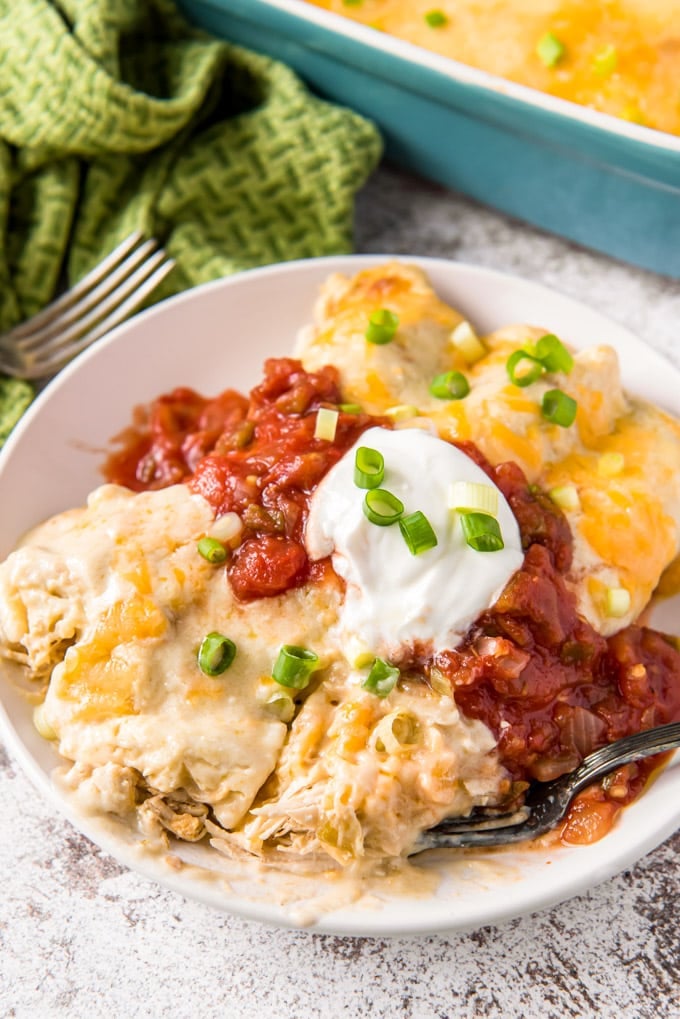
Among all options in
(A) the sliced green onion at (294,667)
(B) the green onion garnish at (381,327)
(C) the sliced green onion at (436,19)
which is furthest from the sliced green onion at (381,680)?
(C) the sliced green onion at (436,19)

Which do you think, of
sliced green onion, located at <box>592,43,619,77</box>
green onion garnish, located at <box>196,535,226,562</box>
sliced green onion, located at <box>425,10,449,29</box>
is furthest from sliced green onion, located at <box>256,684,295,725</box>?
sliced green onion, located at <box>425,10,449,29</box>

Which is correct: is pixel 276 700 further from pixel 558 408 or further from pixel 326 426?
pixel 558 408

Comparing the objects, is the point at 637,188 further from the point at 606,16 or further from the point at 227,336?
the point at 227,336

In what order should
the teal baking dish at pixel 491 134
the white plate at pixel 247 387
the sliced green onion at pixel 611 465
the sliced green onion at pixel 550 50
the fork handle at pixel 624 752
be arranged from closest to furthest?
the white plate at pixel 247 387 < the fork handle at pixel 624 752 < the sliced green onion at pixel 611 465 < the teal baking dish at pixel 491 134 < the sliced green onion at pixel 550 50

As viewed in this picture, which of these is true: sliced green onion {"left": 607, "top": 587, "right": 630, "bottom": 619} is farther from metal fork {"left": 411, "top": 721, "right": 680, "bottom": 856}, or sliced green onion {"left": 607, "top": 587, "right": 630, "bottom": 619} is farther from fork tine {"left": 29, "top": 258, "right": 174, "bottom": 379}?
fork tine {"left": 29, "top": 258, "right": 174, "bottom": 379}

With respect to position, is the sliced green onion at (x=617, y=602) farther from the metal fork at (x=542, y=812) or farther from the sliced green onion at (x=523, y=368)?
the sliced green onion at (x=523, y=368)

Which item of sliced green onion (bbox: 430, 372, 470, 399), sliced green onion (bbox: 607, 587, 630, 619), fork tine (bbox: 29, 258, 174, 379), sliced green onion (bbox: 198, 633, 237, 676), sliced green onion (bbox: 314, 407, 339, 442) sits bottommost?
fork tine (bbox: 29, 258, 174, 379)
